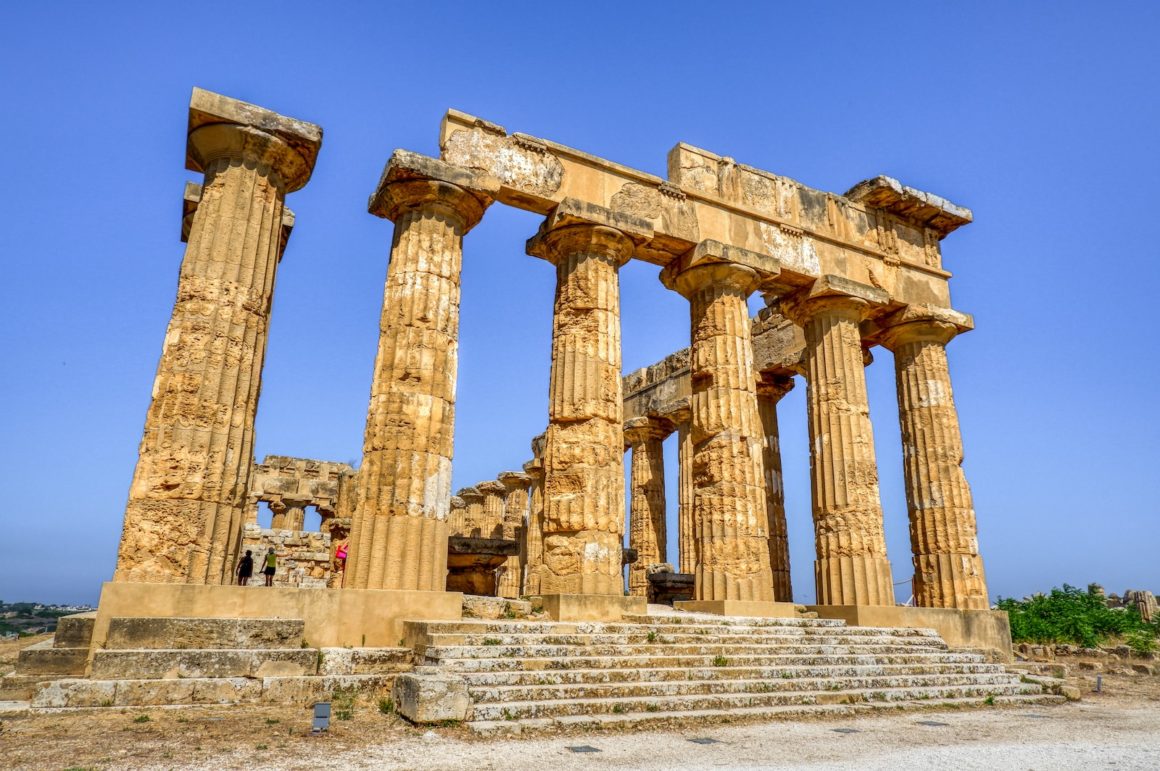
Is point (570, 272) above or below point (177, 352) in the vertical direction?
above

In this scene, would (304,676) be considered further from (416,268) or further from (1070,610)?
(1070,610)

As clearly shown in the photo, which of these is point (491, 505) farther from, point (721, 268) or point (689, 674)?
point (689, 674)

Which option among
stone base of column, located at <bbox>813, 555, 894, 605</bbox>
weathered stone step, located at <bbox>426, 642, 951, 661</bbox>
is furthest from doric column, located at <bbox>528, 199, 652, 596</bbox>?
stone base of column, located at <bbox>813, 555, 894, 605</bbox>

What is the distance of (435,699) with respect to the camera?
6.84 m

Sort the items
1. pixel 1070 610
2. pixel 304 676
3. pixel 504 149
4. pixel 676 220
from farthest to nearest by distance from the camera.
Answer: pixel 1070 610 < pixel 676 220 < pixel 504 149 < pixel 304 676

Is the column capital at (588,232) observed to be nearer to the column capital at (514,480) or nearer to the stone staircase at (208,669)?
the stone staircase at (208,669)

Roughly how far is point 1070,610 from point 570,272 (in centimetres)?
1883

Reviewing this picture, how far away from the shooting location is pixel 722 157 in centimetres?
1573

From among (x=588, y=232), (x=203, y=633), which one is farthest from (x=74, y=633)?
(x=588, y=232)

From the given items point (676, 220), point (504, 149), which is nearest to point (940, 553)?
point (676, 220)

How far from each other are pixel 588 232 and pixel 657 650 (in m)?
7.30

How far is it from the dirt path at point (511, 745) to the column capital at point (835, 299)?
9649 millimetres

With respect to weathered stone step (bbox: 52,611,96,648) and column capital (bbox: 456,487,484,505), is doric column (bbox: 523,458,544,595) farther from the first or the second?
weathered stone step (bbox: 52,611,96,648)

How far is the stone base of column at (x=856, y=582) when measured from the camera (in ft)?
45.9
